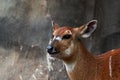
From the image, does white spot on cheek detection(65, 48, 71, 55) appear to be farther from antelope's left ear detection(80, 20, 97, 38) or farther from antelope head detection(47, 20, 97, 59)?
antelope's left ear detection(80, 20, 97, 38)

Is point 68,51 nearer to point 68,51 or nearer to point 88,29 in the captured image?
point 68,51

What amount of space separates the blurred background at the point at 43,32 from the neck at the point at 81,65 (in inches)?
72.7

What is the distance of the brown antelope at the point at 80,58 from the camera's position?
625cm

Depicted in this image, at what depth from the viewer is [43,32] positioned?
8.41 meters

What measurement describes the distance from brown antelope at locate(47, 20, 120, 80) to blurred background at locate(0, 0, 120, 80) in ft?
5.92

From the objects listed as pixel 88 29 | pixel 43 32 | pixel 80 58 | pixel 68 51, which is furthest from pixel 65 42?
pixel 43 32

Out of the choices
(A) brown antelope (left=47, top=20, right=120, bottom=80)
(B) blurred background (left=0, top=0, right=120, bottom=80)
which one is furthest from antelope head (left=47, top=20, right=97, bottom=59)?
(B) blurred background (left=0, top=0, right=120, bottom=80)

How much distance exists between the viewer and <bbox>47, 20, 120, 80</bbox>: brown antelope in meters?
6.25

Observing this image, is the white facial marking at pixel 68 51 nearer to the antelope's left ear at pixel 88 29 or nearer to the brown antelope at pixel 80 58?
the brown antelope at pixel 80 58

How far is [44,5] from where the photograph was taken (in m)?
8.43

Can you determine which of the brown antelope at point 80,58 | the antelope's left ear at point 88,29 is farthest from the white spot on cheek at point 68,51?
the antelope's left ear at point 88,29

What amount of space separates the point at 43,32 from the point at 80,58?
2.15 metres

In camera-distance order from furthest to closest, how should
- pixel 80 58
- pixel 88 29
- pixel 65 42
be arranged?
pixel 88 29 → pixel 80 58 → pixel 65 42

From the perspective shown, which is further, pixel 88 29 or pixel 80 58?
pixel 88 29
